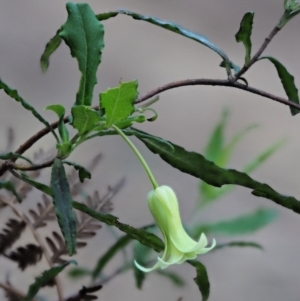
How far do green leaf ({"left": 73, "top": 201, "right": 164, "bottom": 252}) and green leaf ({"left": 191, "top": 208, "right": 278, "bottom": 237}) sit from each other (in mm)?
293

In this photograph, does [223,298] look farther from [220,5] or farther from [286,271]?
[220,5]

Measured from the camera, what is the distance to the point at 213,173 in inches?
14.3

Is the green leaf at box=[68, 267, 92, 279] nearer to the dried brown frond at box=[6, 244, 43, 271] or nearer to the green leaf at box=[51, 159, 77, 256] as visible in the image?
the dried brown frond at box=[6, 244, 43, 271]

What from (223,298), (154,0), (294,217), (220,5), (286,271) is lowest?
(223,298)

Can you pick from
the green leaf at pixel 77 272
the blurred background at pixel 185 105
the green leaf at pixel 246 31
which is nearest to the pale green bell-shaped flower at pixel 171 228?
the green leaf at pixel 246 31

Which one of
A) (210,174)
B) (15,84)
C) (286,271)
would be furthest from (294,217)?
(210,174)

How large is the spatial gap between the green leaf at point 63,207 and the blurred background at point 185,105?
2.22 feet

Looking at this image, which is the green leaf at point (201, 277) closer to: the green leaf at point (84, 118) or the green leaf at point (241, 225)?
the green leaf at point (84, 118)

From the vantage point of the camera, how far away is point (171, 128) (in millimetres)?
1151

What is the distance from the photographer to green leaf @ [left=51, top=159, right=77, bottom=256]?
0.99 feet

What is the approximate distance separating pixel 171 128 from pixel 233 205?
227 millimetres

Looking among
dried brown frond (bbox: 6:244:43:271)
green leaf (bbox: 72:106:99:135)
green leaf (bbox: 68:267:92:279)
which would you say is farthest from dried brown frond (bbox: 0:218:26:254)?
green leaf (bbox: 72:106:99:135)

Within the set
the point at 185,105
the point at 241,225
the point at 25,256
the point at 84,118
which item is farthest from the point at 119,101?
the point at 185,105

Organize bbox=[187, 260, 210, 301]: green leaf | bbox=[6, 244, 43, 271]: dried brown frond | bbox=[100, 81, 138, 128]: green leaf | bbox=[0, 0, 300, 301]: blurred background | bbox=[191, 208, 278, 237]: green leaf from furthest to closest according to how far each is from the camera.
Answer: bbox=[0, 0, 300, 301]: blurred background, bbox=[191, 208, 278, 237]: green leaf, bbox=[6, 244, 43, 271]: dried brown frond, bbox=[187, 260, 210, 301]: green leaf, bbox=[100, 81, 138, 128]: green leaf
